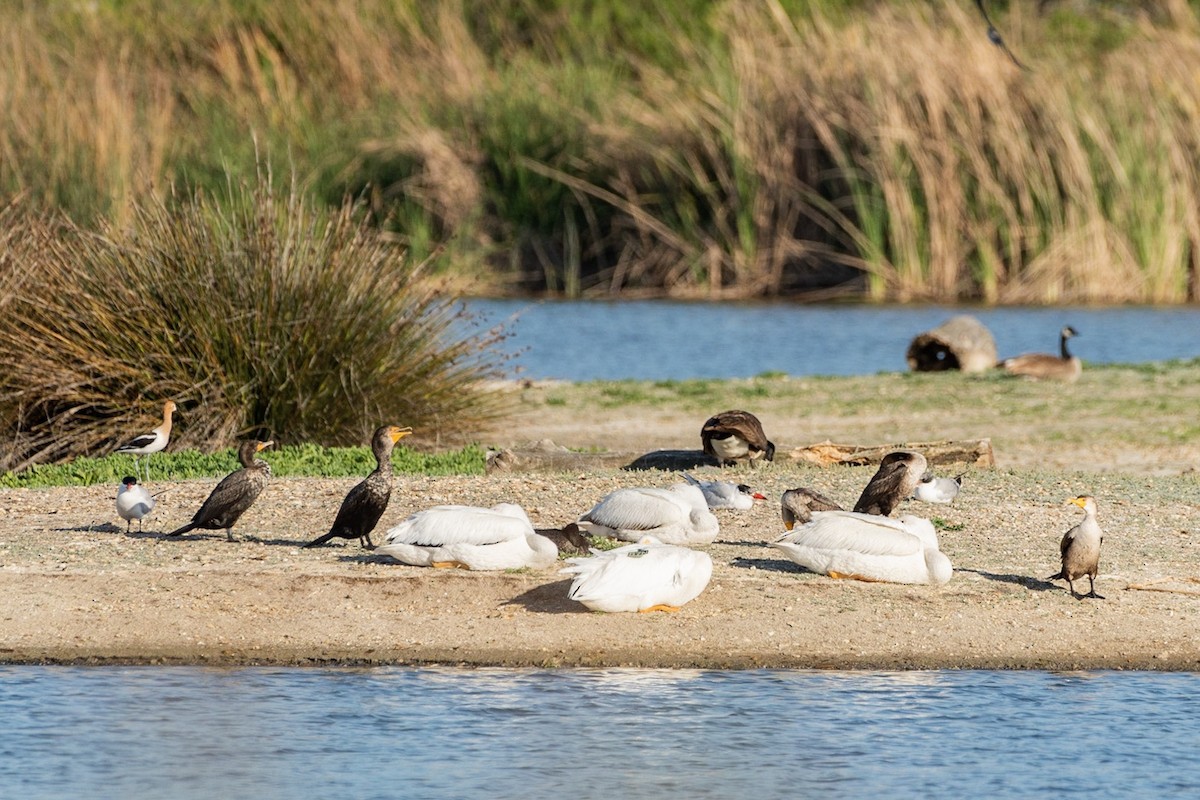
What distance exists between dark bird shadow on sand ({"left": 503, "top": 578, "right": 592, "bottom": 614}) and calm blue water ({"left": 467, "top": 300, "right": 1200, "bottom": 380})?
11.2 m

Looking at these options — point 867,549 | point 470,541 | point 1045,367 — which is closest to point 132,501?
point 470,541

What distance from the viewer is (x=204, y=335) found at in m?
13.4

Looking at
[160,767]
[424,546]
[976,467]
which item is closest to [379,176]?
[976,467]

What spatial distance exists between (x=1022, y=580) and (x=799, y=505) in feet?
3.75

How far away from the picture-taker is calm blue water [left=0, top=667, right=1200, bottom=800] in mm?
7074

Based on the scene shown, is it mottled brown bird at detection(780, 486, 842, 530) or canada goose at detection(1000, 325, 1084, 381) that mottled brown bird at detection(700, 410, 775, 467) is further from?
canada goose at detection(1000, 325, 1084, 381)

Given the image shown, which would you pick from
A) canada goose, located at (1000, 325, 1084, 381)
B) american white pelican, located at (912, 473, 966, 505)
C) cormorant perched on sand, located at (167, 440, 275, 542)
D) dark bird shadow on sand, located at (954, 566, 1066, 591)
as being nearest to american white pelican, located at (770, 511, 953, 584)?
dark bird shadow on sand, located at (954, 566, 1066, 591)

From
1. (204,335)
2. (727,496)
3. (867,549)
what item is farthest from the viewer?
(204,335)

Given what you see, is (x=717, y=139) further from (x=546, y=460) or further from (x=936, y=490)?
(x=936, y=490)

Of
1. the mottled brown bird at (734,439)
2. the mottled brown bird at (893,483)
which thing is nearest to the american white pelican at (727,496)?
the mottled brown bird at (893,483)

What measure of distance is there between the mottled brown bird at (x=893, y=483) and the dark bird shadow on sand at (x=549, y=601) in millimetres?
1852

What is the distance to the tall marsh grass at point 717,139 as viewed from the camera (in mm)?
27094

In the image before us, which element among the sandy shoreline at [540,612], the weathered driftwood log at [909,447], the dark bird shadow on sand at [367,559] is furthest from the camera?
the weathered driftwood log at [909,447]

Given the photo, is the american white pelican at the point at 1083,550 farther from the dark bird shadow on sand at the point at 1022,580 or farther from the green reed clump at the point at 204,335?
the green reed clump at the point at 204,335
